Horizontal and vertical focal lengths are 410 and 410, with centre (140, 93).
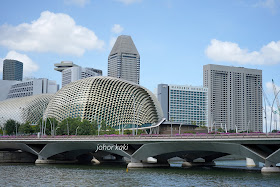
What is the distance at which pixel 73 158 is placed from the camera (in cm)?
10019

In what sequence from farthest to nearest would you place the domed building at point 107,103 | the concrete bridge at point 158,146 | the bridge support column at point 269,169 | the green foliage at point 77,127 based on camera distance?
1. the domed building at point 107,103
2. the green foliage at point 77,127
3. the concrete bridge at point 158,146
4. the bridge support column at point 269,169

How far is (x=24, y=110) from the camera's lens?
564 ft

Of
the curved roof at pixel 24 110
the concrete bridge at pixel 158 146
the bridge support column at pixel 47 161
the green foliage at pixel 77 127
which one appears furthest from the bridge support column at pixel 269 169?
the curved roof at pixel 24 110

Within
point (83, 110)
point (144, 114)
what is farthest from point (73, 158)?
point (144, 114)

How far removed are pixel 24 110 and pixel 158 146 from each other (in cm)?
11067

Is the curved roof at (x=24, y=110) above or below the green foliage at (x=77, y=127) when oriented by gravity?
above

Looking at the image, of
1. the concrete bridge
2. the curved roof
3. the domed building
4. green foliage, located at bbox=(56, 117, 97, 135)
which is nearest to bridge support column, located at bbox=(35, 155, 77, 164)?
the concrete bridge

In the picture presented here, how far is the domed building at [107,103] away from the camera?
5561 inches

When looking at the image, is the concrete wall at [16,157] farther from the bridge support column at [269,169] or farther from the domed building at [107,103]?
the bridge support column at [269,169]

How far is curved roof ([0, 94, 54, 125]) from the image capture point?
17075cm

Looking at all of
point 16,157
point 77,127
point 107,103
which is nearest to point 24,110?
point 107,103

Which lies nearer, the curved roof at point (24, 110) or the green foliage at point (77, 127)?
the green foliage at point (77, 127)

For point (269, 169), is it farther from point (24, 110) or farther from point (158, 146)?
point (24, 110)

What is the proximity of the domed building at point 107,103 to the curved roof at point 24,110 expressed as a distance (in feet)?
77.8
